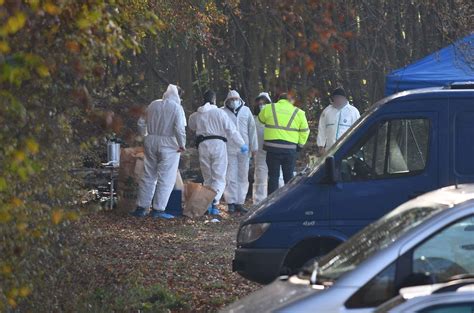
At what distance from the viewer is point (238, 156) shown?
19031 millimetres

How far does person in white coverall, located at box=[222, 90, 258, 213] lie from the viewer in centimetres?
1853

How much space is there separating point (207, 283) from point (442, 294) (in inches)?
271

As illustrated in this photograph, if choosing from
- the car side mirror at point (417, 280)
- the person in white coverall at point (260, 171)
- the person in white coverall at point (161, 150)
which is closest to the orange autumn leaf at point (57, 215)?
the car side mirror at point (417, 280)

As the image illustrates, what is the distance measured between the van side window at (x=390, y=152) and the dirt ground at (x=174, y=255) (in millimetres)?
2024

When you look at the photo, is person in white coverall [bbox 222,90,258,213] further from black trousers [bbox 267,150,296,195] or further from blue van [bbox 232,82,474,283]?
blue van [bbox 232,82,474,283]

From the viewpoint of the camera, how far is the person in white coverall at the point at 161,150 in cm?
1747

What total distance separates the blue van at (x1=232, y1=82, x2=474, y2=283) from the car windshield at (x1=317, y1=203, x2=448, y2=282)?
3081mm

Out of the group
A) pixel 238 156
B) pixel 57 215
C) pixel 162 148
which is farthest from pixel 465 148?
pixel 238 156

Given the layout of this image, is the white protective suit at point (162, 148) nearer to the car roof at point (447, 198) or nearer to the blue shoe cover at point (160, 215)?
the blue shoe cover at point (160, 215)

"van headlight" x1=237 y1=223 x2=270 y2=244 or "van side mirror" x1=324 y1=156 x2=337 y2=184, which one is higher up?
"van side mirror" x1=324 y1=156 x2=337 y2=184

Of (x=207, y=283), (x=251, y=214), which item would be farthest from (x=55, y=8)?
(x=207, y=283)

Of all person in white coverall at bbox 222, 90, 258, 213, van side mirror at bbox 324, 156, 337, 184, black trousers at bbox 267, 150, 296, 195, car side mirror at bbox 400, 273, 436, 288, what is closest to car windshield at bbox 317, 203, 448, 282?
car side mirror at bbox 400, 273, 436, 288

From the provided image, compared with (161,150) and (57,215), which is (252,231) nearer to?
(57,215)

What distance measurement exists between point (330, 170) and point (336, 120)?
7.71 meters
